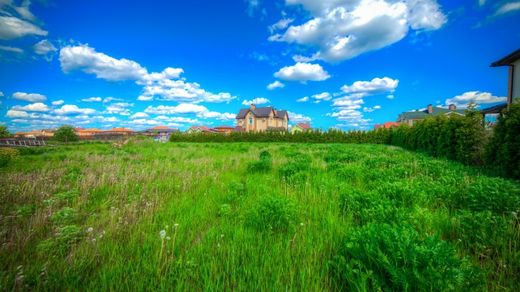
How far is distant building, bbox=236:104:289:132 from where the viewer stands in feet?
212

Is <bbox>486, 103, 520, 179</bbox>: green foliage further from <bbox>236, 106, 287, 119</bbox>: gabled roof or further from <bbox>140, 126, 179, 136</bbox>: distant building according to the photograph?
<bbox>236, 106, 287, 119</bbox>: gabled roof

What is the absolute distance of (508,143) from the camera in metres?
6.62

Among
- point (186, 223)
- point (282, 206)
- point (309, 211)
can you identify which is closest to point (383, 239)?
point (282, 206)

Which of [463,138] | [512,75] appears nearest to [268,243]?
[463,138]

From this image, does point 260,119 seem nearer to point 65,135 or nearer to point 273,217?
point 65,135

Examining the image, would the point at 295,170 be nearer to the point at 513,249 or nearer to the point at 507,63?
the point at 513,249

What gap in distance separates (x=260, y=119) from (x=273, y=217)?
2478 inches

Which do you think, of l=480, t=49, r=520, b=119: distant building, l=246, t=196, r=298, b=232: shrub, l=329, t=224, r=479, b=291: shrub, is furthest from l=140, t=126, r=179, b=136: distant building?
l=480, t=49, r=520, b=119: distant building

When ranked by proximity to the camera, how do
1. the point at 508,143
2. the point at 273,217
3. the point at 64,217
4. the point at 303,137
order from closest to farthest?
the point at 273,217 < the point at 64,217 < the point at 508,143 < the point at 303,137

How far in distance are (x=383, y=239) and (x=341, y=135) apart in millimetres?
40845

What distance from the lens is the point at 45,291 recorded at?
170 centimetres

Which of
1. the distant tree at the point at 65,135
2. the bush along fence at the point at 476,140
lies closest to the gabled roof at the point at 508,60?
the bush along fence at the point at 476,140

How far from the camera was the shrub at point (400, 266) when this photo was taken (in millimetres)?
1534

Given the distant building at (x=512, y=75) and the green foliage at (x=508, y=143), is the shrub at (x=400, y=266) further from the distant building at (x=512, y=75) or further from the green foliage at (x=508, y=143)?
the distant building at (x=512, y=75)
